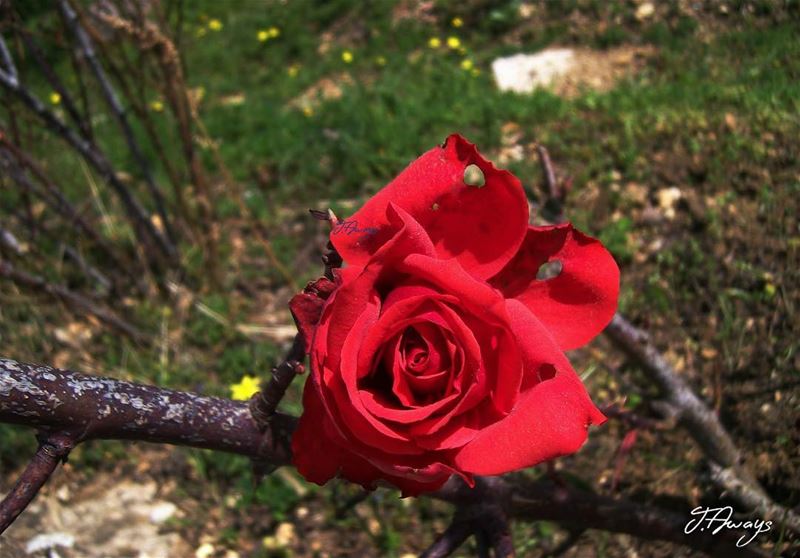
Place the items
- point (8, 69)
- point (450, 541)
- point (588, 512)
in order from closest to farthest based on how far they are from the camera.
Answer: point (450, 541)
point (588, 512)
point (8, 69)

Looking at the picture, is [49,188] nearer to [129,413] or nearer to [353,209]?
[353,209]

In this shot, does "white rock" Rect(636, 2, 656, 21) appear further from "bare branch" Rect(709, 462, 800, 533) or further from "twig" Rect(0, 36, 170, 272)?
"bare branch" Rect(709, 462, 800, 533)

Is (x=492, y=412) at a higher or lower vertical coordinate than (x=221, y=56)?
higher

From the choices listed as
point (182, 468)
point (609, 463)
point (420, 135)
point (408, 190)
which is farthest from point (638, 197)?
point (408, 190)

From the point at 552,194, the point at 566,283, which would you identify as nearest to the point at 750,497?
the point at 552,194

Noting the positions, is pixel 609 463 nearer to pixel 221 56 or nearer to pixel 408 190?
pixel 408 190

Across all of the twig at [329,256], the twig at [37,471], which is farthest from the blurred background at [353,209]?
the twig at [37,471]

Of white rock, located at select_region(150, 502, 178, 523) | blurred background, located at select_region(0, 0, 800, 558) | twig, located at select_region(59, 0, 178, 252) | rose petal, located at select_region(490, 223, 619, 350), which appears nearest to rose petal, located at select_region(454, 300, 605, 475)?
rose petal, located at select_region(490, 223, 619, 350)
